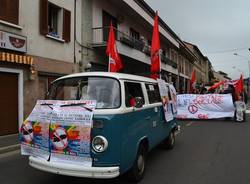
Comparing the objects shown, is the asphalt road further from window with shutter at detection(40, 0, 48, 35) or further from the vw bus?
window with shutter at detection(40, 0, 48, 35)

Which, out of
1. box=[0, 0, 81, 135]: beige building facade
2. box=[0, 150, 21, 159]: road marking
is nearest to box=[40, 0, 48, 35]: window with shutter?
box=[0, 0, 81, 135]: beige building facade

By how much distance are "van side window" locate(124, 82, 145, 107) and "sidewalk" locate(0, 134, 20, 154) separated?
4.55 metres

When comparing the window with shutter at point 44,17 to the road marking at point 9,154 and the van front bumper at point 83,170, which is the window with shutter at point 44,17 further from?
the van front bumper at point 83,170

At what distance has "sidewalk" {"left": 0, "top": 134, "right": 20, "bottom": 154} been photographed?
363 inches

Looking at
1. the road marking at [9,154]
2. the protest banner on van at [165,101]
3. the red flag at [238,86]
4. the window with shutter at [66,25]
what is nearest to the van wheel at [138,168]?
the protest banner on van at [165,101]

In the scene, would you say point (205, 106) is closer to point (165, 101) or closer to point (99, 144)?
point (165, 101)

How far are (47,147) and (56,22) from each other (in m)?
11.2

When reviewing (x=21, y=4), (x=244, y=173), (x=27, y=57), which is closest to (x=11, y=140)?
(x=27, y=57)

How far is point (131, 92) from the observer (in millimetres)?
6152

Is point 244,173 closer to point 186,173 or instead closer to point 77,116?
point 186,173

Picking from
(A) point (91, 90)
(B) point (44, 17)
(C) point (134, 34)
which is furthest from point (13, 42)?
(C) point (134, 34)

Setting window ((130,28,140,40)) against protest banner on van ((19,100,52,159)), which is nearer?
protest banner on van ((19,100,52,159))

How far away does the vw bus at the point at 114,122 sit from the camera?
5098 mm

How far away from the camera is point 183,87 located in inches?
1918
